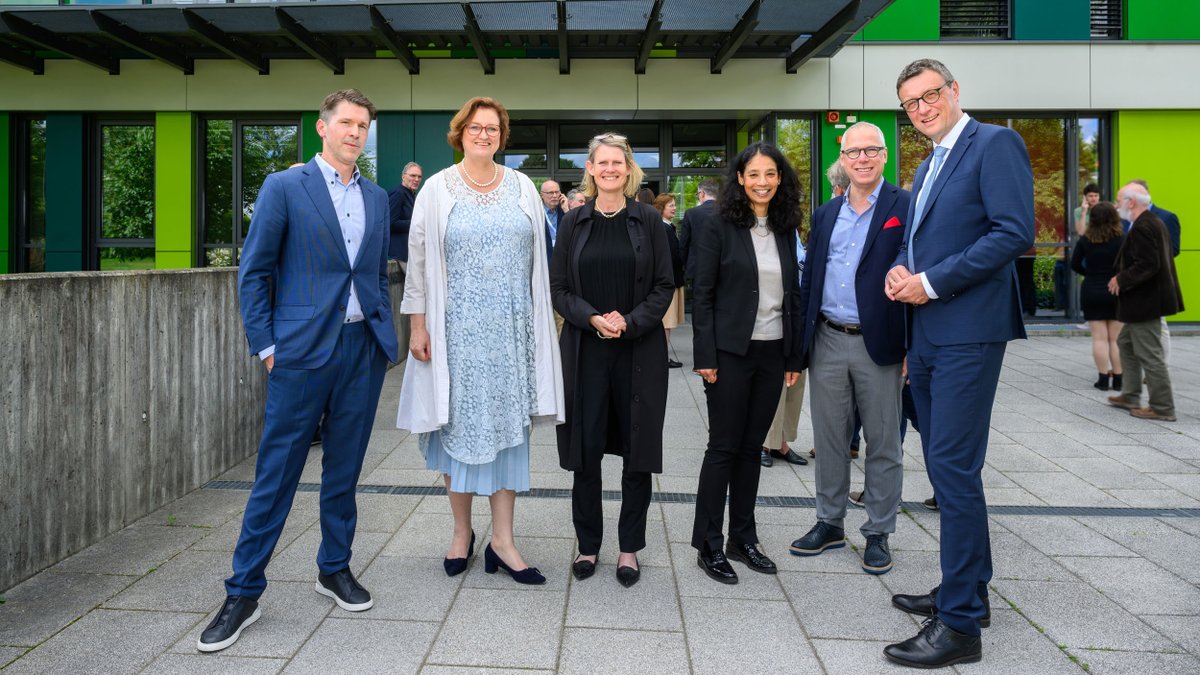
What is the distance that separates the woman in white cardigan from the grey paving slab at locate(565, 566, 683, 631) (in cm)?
28

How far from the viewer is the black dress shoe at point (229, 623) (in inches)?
120

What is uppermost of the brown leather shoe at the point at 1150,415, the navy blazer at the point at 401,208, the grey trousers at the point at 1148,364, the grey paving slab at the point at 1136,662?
the navy blazer at the point at 401,208

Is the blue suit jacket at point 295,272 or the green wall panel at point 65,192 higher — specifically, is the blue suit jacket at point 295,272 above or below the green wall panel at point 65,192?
below

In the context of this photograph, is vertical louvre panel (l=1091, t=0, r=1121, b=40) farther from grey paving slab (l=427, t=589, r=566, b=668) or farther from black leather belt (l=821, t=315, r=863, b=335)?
grey paving slab (l=427, t=589, r=566, b=668)

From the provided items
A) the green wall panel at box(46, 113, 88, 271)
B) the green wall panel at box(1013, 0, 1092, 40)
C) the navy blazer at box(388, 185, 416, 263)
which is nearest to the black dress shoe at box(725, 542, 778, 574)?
the navy blazer at box(388, 185, 416, 263)

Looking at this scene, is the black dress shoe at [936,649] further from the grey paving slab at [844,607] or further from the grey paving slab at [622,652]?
the grey paving slab at [622,652]

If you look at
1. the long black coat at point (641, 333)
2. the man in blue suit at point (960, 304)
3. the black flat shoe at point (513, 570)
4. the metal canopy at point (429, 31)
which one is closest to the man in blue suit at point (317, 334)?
the black flat shoe at point (513, 570)

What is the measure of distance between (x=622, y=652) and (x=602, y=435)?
105 cm

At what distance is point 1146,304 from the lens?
763 centimetres

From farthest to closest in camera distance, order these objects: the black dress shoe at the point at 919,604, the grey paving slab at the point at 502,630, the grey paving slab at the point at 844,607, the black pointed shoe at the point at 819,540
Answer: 1. the black pointed shoe at the point at 819,540
2. the black dress shoe at the point at 919,604
3. the grey paving slab at the point at 844,607
4. the grey paving slab at the point at 502,630

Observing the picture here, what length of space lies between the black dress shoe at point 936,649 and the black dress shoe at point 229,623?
2.33m

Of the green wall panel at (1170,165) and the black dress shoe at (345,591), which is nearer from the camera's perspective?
the black dress shoe at (345,591)

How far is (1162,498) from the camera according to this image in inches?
201

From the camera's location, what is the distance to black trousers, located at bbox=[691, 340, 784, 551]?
389 cm
